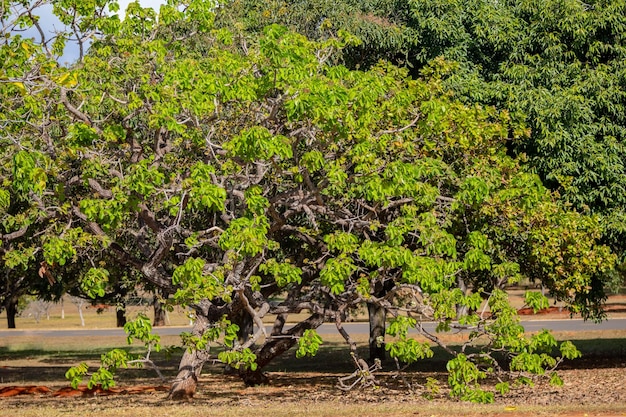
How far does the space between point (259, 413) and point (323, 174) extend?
4031 mm

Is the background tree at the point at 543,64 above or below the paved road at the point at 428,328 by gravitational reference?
above

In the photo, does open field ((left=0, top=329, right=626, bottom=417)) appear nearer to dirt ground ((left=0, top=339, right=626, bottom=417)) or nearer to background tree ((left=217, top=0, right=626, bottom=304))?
dirt ground ((left=0, top=339, right=626, bottom=417))

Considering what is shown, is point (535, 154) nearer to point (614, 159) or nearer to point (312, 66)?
point (614, 159)

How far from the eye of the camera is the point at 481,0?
2025 cm

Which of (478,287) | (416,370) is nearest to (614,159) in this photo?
(478,287)

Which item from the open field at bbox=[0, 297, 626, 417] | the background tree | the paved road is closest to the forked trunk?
the open field at bbox=[0, 297, 626, 417]

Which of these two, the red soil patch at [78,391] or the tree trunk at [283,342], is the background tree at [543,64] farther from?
the red soil patch at [78,391]

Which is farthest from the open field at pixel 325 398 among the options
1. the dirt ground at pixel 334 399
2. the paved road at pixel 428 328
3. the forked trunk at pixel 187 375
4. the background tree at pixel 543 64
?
the paved road at pixel 428 328

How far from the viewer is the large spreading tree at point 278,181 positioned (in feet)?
44.4

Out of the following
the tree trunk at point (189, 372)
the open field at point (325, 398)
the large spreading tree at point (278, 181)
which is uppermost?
the large spreading tree at point (278, 181)

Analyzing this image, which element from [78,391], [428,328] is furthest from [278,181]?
[428,328]

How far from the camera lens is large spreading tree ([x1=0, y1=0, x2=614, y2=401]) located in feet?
44.4

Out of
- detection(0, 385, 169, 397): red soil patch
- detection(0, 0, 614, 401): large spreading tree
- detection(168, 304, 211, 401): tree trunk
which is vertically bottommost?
detection(0, 385, 169, 397): red soil patch

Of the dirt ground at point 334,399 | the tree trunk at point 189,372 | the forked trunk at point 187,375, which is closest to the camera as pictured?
the dirt ground at point 334,399
